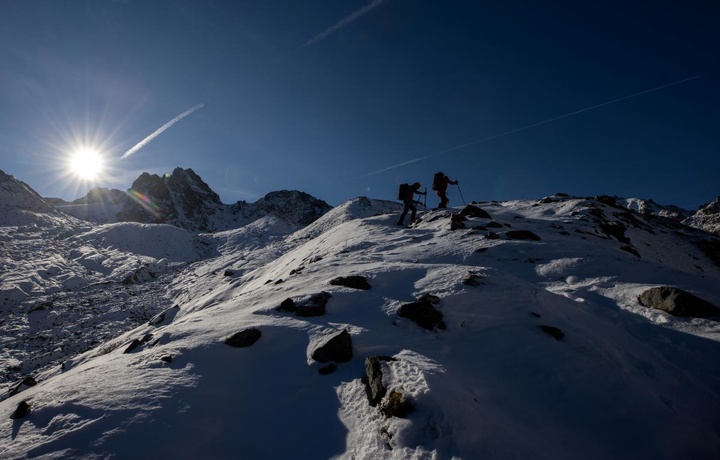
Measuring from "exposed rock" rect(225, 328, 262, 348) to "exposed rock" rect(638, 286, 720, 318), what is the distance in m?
10.1

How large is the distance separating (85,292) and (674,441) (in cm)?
3407

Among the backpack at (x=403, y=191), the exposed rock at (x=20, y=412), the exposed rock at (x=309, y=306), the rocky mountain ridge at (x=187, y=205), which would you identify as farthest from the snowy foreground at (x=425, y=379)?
the rocky mountain ridge at (x=187, y=205)

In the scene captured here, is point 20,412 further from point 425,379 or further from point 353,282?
point 353,282

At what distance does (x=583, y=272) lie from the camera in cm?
1114

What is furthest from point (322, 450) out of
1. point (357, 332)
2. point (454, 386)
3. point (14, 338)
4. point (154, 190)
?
point (154, 190)

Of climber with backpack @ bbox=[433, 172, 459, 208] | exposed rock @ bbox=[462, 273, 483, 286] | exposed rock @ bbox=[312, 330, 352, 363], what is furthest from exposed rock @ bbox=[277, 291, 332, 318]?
climber with backpack @ bbox=[433, 172, 459, 208]

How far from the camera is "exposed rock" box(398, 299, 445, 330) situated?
7529mm

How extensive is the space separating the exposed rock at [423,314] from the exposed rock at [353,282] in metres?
2.18

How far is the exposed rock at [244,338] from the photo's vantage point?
6.99 metres

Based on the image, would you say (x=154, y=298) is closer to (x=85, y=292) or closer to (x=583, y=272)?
(x=85, y=292)

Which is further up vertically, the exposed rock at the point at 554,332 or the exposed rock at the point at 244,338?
the exposed rock at the point at 244,338

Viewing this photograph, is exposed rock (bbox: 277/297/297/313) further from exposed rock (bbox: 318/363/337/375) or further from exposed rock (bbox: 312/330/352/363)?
exposed rock (bbox: 318/363/337/375)

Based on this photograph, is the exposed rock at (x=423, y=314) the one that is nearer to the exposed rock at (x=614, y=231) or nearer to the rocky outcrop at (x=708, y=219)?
the exposed rock at (x=614, y=231)

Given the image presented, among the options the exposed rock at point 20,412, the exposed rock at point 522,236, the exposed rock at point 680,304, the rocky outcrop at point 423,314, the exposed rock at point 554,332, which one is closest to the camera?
the exposed rock at point 20,412
